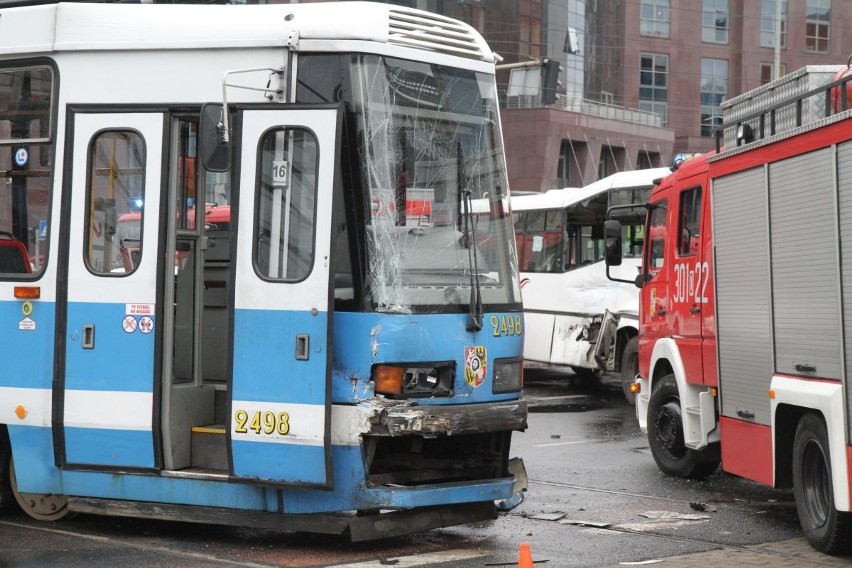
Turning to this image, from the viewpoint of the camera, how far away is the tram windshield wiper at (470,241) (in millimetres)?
8469

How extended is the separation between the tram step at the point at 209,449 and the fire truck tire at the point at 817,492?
394 centimetres

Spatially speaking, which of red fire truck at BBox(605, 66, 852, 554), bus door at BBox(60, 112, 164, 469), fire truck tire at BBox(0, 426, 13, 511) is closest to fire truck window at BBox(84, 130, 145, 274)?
bus door at BBox(60, 112, 164, 469)

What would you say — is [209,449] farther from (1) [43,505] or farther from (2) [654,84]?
(2) [654,84]

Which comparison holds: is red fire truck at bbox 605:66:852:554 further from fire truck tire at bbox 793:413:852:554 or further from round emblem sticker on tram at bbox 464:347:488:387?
round emblem sticker on tram at bbox 464:347:488:387

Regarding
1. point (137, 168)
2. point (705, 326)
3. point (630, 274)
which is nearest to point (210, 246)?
point (137, 168)

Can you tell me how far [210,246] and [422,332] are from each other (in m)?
2.04

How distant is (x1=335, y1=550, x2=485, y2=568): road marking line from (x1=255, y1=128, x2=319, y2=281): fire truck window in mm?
1849

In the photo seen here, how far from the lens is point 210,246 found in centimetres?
938

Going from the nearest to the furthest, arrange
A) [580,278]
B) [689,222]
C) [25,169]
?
[25,169]
[689,222]
[580,278]

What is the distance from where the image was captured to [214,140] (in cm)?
823

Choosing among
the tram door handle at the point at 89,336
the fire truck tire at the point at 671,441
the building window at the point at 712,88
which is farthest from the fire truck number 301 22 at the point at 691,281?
the building window at the point at 712,88

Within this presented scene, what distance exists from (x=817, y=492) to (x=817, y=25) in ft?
208

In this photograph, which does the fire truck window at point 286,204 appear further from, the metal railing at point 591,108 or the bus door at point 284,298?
the metal railing at point 591,108

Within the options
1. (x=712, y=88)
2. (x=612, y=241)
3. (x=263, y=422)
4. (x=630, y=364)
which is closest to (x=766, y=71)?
(x=712, y=88)
